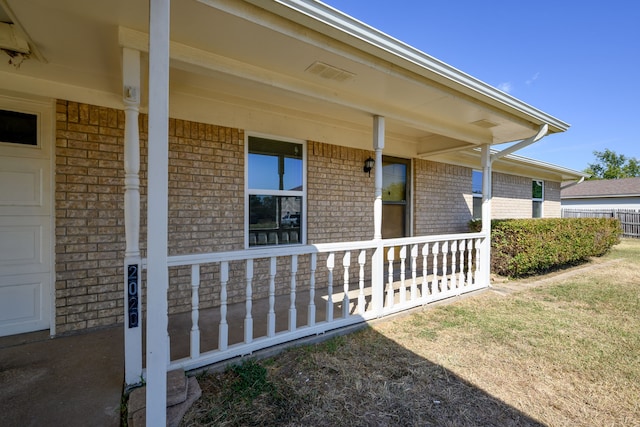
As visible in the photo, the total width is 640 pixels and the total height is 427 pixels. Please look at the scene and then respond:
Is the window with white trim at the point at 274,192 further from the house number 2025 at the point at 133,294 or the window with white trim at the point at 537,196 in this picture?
the window with white trim at the point at 537,196

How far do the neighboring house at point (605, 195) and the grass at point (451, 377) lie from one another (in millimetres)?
18539

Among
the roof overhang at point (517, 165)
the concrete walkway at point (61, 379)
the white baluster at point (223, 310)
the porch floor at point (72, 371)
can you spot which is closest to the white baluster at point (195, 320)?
the white baluster at point (223, 310)

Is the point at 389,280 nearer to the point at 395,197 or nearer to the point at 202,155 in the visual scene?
the point at 395,197

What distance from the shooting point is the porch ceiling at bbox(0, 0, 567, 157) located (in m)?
2.05

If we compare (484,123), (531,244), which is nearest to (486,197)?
(484,123)

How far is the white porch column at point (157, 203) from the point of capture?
1.76 meters

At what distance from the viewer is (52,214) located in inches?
120

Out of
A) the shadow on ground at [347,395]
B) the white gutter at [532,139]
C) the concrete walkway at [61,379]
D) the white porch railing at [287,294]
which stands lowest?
the shadow on ground at [347,395]

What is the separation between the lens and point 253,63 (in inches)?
106

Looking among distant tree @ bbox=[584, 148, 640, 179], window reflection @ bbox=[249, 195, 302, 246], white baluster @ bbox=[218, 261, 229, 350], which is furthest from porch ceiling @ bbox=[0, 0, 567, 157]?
distant tree @ bbox=[584, 148, 640, 179]

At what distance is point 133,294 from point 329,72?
2.50 m

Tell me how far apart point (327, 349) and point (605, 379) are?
2358mm

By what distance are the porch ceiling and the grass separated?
8.50 feet

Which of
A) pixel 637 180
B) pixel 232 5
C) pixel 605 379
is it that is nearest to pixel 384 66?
pixel 232 5
